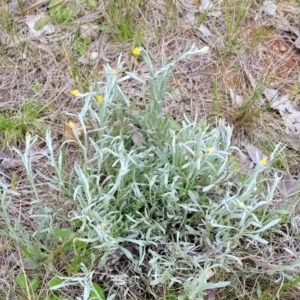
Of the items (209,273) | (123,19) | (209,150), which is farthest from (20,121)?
(209,273)

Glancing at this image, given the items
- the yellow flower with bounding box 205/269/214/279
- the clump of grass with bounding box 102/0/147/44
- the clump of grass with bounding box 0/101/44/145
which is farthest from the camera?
the clump of grass with bounding box 102/0/147/44

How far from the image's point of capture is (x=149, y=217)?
1.76 meters

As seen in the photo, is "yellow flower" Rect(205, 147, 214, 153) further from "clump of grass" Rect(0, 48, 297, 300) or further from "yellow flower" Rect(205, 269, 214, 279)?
"yellow flower" Rect(205, 269, 214, 279)

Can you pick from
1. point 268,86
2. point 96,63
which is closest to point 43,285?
point 96,63

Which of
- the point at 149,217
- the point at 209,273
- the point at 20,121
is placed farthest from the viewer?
the point at 20,121

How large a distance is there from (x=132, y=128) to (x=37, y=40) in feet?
2.47

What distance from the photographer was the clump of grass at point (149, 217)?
1.67 m

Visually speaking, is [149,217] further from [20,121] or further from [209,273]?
[20,121]

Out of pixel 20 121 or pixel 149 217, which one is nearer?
pixel 149 217

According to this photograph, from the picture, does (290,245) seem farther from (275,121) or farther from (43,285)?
(43,285)

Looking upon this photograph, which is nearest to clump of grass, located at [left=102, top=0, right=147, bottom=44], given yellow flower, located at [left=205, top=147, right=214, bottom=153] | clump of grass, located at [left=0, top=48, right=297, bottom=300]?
clump of grass, located at [left=0, top=48, right=297, bottom=300]

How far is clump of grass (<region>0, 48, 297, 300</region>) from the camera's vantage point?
5.49 feet

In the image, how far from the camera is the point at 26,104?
2148 millimetres

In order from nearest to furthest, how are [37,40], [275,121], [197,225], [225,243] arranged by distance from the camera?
1. [225,243]
2. [197,225]
3. [275,121]
4. [37,40]
